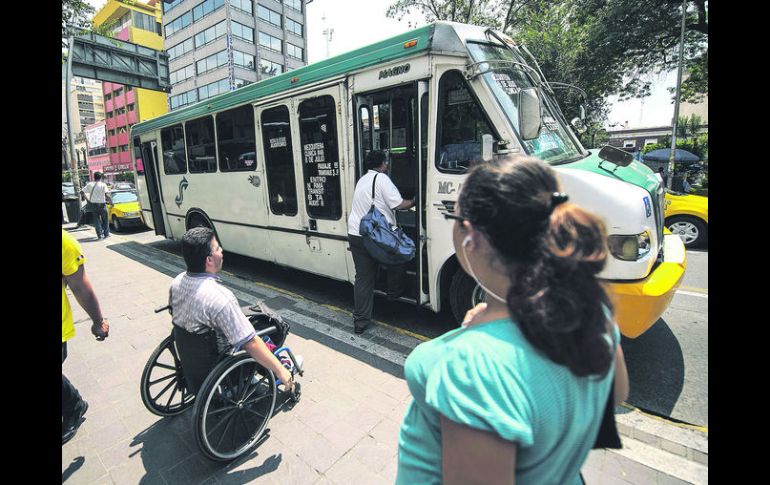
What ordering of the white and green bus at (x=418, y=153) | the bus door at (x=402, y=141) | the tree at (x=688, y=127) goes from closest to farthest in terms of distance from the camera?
the white and green bus at (x=418, y=153), the bus door at (x=402, y=141), the tree at (x=688, y=127)

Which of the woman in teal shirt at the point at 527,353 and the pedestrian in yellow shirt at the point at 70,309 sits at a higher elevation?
the woman in teal shirt at the point at 527,353

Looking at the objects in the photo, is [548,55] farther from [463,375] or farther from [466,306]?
[463,375]

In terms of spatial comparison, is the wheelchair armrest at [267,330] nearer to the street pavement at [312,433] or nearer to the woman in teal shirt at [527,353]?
the street pavement at [312,433]

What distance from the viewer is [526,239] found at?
0.91m

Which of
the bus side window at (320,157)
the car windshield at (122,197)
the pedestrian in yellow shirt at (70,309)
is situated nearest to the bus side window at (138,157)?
the car windshield at (122,197)

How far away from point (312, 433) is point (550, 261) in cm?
262

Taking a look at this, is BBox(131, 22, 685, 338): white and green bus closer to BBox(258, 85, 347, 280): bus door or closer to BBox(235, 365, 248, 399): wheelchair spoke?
BBox(258, 85, 347, 280): bus door

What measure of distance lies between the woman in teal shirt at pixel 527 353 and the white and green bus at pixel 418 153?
7.94 ft

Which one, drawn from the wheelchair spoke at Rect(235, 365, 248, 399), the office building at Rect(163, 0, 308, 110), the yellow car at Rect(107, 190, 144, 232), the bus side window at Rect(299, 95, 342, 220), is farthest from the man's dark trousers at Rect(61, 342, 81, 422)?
the office building at Rect(163, 0, 308, 110)

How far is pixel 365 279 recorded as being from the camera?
4.45 metres

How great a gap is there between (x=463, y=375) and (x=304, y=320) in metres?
4.36

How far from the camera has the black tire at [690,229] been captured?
8.11 meters
